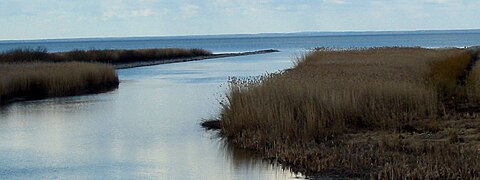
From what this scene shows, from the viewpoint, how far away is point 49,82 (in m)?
28.5

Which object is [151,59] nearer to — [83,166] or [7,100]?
[7,100]

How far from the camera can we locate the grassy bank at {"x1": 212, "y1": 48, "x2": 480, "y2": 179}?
1154 cm

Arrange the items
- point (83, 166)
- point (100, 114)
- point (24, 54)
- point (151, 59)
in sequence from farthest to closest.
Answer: point (151, 59), point (24, 54), point (100, 114), point (83, 166)

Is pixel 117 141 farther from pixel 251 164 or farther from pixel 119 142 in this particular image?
pixel 251 164

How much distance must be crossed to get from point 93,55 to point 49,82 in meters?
28.6

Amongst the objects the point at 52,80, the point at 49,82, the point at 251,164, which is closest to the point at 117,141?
the point at 251,164

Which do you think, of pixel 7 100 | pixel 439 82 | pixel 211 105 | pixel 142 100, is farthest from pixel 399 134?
pixel 7 100

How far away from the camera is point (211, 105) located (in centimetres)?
2333

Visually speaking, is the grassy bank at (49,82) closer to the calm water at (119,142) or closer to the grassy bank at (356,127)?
the calm water at (119,142)

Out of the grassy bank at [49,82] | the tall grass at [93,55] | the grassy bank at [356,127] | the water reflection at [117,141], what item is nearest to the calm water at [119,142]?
the water reflection at [117,141]

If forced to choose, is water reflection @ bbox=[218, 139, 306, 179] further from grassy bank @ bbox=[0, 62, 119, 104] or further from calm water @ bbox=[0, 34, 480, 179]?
Answer: grassy bank @ bbox=[0, 62, 119, 104]

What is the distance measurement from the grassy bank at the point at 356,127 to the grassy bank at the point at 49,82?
481 inches

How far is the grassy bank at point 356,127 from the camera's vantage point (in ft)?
37.9

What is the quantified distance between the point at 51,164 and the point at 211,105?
1004cm
